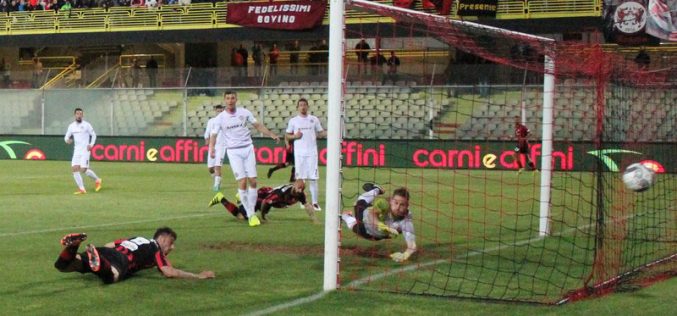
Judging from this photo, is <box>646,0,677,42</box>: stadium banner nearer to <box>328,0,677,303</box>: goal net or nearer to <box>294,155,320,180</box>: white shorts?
<box>328,0,677,303</box>: goal net

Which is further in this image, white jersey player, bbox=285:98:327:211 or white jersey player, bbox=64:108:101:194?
white jersey player, bbox=64:108:101:194

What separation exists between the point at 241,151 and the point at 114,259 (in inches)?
252

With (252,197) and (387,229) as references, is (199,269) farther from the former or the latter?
(252,197)

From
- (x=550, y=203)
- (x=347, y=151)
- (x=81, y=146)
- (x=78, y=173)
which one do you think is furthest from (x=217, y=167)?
(x=347, y=151)

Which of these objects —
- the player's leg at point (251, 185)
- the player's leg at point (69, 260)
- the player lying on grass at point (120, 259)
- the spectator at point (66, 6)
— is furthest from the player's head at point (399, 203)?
the spectator at point (66, 6)

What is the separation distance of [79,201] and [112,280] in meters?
11.2

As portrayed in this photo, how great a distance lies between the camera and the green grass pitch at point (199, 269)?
882 cm

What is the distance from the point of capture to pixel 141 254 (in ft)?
33.7

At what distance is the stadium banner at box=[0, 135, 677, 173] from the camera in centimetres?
3212

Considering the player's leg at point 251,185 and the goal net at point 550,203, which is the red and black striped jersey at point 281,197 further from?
the goal net at point 550,203

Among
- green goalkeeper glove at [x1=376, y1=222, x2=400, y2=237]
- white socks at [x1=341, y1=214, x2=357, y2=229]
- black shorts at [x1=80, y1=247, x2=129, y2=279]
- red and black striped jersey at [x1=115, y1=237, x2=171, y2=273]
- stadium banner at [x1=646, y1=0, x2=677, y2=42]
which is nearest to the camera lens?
black shorts at [x1=80, y1=247, x2=129, y2=279]

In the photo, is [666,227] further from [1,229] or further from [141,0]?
[141,0]

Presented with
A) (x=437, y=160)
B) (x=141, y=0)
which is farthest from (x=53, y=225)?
(x=141, y=0)

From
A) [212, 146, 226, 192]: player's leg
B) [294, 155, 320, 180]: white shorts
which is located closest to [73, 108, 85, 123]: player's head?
[212, 146, 226, 192]: player's leg
